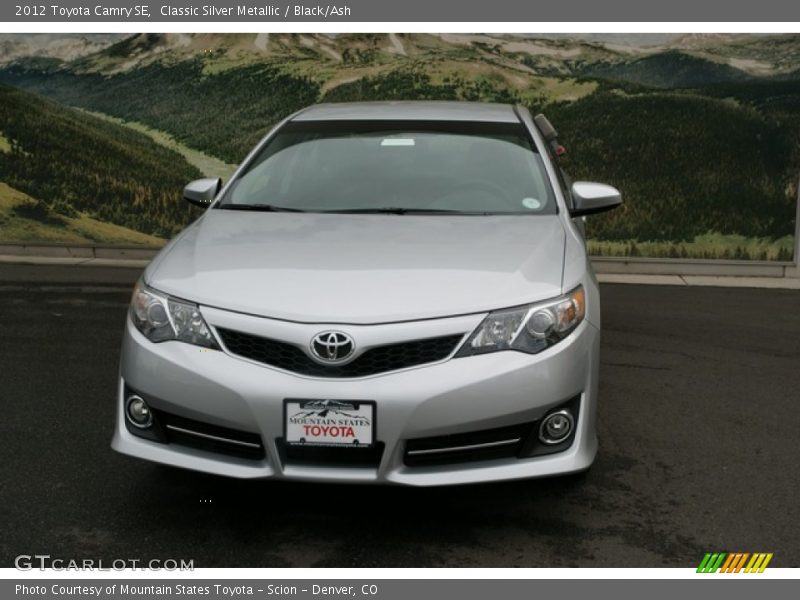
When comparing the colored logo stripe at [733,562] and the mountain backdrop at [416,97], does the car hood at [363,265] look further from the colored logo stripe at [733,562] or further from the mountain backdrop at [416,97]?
the mountain backdrop at [416,97]

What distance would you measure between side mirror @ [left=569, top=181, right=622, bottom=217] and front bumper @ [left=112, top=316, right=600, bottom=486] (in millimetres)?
1331

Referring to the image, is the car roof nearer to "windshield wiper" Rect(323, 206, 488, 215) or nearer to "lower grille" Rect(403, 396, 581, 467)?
"windshield wiper" Rect(323, 206, 488, 215)

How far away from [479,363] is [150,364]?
1161 millimetres

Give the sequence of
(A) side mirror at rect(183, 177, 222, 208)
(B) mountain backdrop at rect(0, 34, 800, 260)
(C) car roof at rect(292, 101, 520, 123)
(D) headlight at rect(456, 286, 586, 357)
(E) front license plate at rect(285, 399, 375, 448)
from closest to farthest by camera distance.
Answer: (E) front license plate at rect(285, 399, 375, 448), (D) headlight at rect(456, 286, 586, 357), (A) side mirror at rect(183, 177, 222, 208), (C) car roof at rect(292, 101, 520, 123), (B) mountain backdrop at rect(0, 34, 800, 260)

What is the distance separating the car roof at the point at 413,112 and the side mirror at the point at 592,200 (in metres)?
0.74

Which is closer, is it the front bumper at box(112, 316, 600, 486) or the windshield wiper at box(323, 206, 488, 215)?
the front bumper at box(112, 316, 600, 486)

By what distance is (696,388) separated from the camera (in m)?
6.19

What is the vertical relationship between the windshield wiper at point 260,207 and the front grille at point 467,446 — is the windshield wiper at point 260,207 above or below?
above

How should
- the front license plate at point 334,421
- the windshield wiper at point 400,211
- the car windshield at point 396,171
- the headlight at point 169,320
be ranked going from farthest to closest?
1. the car windshield at point 396,171
2. the windshield wiper at point 400,211
3. the headlight at point 169,320
4. the front license plate at point 334,421

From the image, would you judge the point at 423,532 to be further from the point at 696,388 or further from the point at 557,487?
the point at 696,388

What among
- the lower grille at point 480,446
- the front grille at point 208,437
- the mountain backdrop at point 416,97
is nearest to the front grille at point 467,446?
the lower grille at point 480,446

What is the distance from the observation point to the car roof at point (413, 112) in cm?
580

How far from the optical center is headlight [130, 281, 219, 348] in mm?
3871

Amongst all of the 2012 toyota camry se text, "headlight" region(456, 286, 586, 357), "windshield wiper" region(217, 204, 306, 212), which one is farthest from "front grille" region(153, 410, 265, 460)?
"windshield wiper" region(217, 204, 306, 212)
